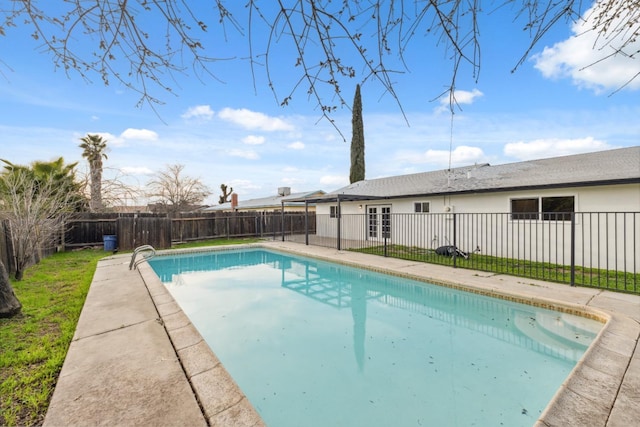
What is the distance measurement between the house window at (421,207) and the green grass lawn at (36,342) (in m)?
10.7

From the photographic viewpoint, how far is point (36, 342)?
10.9 ft

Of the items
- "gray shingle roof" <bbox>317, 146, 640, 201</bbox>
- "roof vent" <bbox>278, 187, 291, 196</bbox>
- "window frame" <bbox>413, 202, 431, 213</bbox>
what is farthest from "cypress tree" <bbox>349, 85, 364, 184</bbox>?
"window frame" <bbox>413, 202, 431, 213</bbox>

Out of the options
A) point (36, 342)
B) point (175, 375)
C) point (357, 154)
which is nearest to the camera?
point (175, 375)

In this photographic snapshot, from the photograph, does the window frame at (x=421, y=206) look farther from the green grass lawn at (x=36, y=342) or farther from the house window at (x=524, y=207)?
the green grass lawn at (x=36, y=342)

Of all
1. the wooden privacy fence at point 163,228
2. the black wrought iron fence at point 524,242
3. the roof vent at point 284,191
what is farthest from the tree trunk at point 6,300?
the roof vent at point 284,191

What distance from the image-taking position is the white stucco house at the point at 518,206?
7.28 metres

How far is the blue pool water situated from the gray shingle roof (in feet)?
15.8

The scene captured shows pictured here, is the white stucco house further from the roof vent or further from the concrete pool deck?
the roof vent

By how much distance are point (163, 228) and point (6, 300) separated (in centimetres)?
898

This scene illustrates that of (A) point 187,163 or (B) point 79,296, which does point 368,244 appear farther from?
(A) point 187,163

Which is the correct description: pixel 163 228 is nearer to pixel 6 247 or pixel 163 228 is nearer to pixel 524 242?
pixel 6 247

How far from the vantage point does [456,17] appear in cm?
173

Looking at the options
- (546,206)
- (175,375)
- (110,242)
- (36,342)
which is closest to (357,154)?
(546,206)

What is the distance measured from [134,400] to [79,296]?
4.07m
